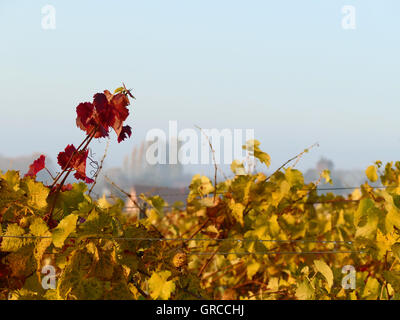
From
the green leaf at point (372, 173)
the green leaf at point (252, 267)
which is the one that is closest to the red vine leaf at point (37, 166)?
the green leaf at point (252, 267)

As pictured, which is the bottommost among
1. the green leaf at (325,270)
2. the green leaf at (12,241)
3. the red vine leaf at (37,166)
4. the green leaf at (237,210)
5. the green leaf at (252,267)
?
the green leaf at (252,267)

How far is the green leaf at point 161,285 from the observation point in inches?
76.2

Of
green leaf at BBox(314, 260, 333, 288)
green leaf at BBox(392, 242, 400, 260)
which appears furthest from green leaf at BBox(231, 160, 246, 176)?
green leaf at BBox(392, 242, 400, 260)

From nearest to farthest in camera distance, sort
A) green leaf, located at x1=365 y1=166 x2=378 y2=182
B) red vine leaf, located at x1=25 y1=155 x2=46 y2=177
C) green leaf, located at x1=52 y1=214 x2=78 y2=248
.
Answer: green leaf, located at x1=52 y1=214 x2=78 y2=248, red vine leaf, located at x1=25 y1=155 x2=46 y2=177, green leaf, located at x1=365 y1=166 x2=378 y2=182

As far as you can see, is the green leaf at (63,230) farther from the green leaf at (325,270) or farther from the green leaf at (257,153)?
the green leaf at (257,153)

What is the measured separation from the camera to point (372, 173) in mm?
3537

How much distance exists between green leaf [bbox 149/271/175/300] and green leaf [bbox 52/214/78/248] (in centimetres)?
38

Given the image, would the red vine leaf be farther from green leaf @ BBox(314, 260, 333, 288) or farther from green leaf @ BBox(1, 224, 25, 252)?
green leaf @ BBox(314, 260, 333, 288)

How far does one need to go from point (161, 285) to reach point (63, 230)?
417 mm

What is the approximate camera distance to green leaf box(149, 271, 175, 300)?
6.35ft

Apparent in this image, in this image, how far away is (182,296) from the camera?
6.90 ft

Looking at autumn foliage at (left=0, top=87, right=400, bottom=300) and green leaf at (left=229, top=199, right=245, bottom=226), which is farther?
green leaf at (left=229, top=199, right=245, bottom=226)

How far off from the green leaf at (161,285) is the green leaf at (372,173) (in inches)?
75.9

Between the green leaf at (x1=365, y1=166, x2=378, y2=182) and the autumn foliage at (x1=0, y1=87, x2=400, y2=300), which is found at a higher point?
the green leaf at (x1=365, y1=166, x2=378, y2=182)
